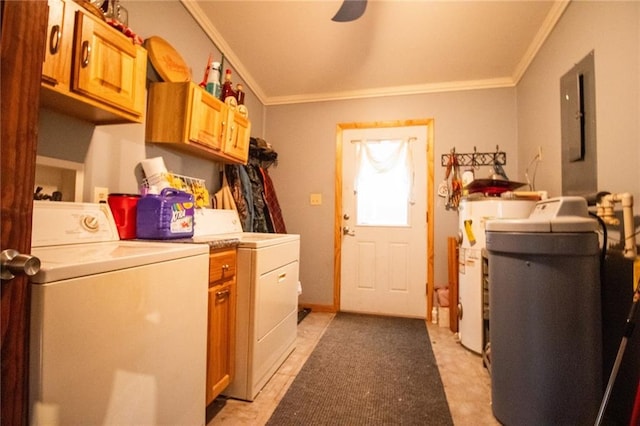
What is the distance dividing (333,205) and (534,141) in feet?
6.28

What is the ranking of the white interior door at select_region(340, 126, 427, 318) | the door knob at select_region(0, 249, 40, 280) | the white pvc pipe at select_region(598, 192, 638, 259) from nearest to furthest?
the door knob at select_region(0, 249, 40, 280) < the white pvc pipe at select_region(598, 192, 638, 259) < the white interior door at select_region(340, 126, 427, 318)

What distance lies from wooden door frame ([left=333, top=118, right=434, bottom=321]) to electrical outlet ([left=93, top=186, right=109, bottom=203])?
2.17 metres

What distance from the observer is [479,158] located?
2932mm

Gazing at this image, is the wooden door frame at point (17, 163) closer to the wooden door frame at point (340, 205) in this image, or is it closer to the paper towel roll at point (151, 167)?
the paper towel roll at point (151, 167)

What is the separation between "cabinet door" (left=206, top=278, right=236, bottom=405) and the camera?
136 cm

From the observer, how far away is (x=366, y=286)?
10.3 feet

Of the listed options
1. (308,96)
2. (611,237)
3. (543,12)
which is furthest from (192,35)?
(611,237)

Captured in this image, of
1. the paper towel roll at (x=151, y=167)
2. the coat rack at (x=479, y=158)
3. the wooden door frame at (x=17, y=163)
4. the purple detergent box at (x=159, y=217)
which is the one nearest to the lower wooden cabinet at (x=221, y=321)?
the purple detergent box at (x=159, y=217)

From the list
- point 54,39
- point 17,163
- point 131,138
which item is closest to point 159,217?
point 131,138

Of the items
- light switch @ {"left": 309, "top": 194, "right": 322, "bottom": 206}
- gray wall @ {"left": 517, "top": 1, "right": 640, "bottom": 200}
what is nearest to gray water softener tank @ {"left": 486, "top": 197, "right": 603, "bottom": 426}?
gray wall @ {"left": 517, "top": 1, "right": 640, "bottom": 200}

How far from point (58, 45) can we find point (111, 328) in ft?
3.29

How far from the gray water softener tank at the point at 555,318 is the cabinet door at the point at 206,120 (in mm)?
1745

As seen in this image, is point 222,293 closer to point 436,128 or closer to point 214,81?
point 214,81

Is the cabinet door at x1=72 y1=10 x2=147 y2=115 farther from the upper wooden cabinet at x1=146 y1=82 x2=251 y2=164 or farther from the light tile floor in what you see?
the light tile floor
